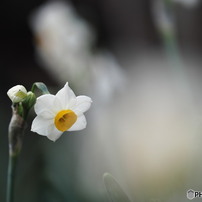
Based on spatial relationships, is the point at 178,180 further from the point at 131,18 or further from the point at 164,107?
the point at 131,18

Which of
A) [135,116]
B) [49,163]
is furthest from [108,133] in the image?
[49,163]

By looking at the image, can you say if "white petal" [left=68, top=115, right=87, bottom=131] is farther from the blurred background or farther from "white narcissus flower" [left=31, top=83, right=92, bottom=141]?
the blurred background

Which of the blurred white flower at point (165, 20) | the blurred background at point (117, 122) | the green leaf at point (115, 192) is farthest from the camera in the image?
the blurred white flower at point (165, 20)

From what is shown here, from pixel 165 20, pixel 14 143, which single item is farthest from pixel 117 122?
pixel 14 143

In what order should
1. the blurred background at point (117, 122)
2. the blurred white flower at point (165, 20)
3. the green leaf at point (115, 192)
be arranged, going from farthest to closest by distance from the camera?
the blurred white flower at point (165, 20), the blurred background at point (117, 122), the green leaf at point (115, 192)

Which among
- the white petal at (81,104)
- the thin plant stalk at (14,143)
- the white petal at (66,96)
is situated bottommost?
the thin plant stalk at (14,143)

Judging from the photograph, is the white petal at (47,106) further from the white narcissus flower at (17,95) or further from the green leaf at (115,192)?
the green leaf at (115,192)

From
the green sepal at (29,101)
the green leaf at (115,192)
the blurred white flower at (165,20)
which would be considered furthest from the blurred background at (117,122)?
the green sepal at (29,101)
